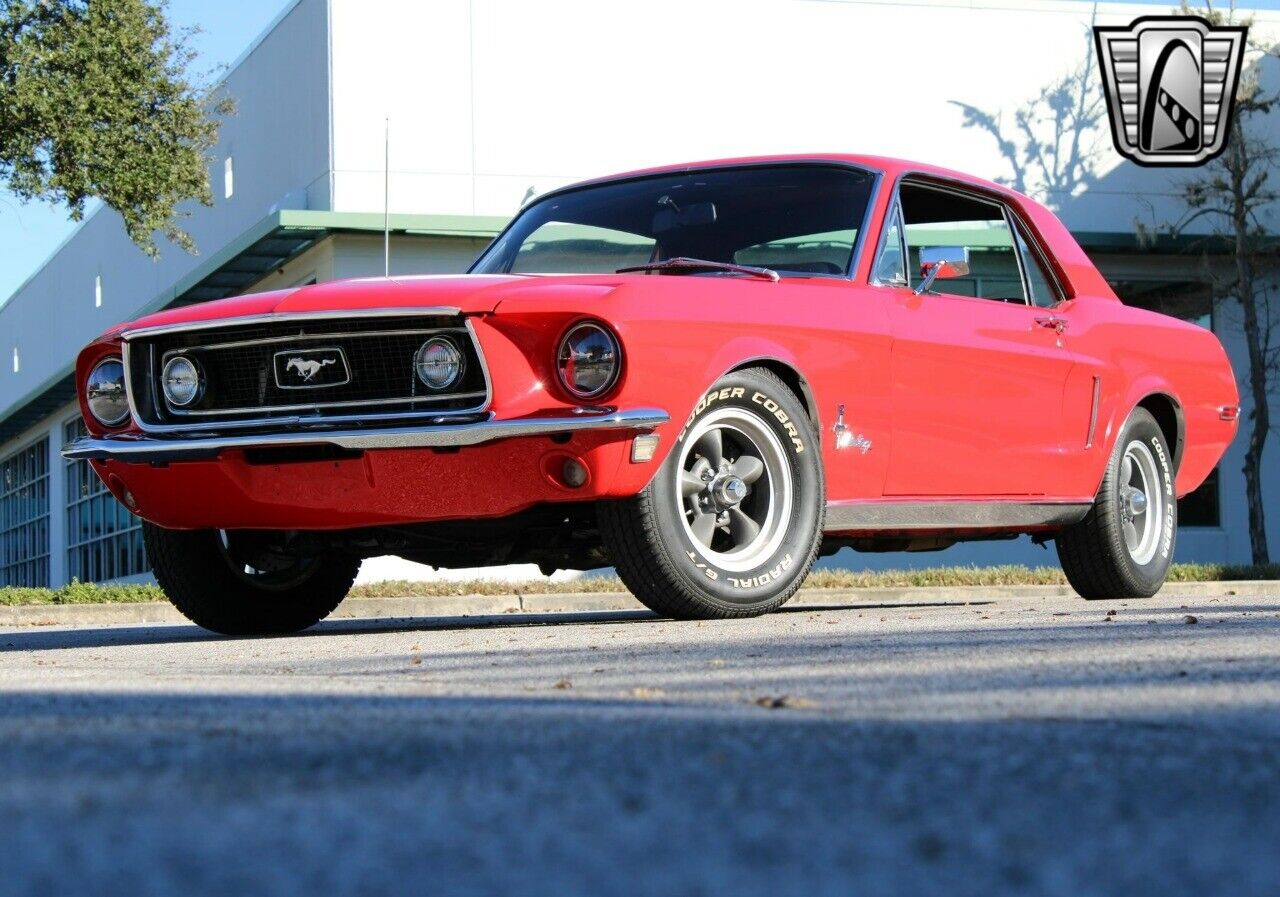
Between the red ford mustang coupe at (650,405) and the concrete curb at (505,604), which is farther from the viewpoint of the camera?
the concrete curb at (505,604)

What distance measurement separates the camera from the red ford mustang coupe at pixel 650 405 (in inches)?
225

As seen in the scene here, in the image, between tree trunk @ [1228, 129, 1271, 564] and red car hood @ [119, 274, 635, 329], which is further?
tree trunk @ [1228, 129, 1271, 564]

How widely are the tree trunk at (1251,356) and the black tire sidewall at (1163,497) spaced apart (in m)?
13.3

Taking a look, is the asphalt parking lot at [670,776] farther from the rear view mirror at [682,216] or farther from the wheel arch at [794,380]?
the rear view mirror at [682,216]

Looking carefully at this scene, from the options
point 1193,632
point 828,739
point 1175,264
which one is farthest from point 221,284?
point 828,739

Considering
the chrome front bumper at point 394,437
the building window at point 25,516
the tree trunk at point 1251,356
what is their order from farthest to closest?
the building window at point 25,516
the tree trunk at point 1251,356
the chrome front bumper at point 394,437

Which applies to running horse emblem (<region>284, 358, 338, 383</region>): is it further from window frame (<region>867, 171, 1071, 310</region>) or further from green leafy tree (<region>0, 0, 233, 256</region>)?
green leafy tree (<region>0, 0, 233, 256</region>)

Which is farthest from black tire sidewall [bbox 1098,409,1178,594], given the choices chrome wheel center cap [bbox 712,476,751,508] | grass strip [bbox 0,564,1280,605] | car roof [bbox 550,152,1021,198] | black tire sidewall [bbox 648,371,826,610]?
grass strip [bbox 0,564,1280,605]

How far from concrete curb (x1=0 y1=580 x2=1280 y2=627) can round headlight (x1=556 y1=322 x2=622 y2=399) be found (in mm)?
6700

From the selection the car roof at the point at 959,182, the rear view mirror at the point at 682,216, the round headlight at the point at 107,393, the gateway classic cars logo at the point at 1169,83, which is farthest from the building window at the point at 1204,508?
the round headlight at the point at 107,393

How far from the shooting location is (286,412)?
19.9 ft

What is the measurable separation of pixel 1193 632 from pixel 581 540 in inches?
79.9

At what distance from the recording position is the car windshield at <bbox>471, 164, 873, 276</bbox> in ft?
22.7

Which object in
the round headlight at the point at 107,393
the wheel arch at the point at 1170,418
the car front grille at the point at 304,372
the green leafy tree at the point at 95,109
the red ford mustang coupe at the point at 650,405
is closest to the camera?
the red ford mustang coupe at the point at 650,405
